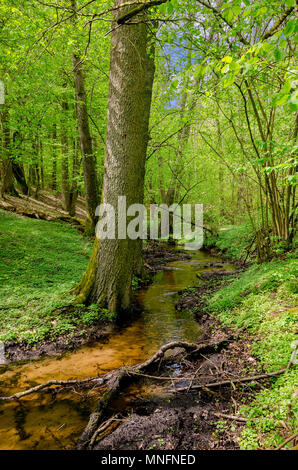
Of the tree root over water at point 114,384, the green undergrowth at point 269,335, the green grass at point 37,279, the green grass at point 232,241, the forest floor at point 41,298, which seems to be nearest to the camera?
the green undergrowth at point 269,335

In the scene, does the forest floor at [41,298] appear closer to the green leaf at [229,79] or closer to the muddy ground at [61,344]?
the muddy ground at [61,344]

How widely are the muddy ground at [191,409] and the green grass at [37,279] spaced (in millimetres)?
2059

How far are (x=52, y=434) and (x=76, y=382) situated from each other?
71 cm

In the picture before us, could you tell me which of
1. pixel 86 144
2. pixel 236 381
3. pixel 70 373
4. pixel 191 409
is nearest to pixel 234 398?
pixel 236 381

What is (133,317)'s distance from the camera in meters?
5.51

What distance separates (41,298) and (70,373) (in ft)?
6.96

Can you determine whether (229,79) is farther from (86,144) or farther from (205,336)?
(86,144)

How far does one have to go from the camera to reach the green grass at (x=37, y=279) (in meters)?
4.34

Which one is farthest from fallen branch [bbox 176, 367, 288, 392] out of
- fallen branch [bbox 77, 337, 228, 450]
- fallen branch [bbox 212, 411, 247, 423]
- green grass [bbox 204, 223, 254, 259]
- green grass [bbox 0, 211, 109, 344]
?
green grass [bbox 204, 223, 254, 259]

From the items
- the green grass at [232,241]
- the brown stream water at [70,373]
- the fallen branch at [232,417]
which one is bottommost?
the brown stream water at [70,373]

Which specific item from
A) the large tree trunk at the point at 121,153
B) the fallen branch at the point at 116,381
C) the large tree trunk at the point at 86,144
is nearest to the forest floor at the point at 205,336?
the fallen branch at the point at 116,381
